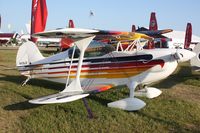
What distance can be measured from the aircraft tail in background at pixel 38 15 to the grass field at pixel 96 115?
116 inches

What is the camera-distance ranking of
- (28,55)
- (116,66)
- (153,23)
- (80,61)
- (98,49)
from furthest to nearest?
(153,23) < (28,55) < (98,49) < (116,66) < (80,61)

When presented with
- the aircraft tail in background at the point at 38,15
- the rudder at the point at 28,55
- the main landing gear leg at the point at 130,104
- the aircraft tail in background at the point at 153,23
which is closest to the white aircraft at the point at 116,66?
the main landing gear leg at the point at 130,104

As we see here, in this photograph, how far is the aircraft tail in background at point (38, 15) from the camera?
1085 centimetres

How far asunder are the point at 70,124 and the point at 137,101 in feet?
5.97

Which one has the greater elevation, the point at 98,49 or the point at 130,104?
the point at 98,49

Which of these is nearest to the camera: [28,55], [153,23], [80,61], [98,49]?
[80,61]

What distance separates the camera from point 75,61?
8133 millimetres

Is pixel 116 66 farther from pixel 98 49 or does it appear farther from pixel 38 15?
pixel 38 15

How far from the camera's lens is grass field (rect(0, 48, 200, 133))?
19.2ft

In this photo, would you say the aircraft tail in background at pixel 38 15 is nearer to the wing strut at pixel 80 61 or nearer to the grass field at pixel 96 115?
the grass field at pixel 96 115

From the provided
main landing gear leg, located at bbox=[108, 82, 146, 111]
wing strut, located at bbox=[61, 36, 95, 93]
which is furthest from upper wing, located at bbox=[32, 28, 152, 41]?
main landing gear leg, located at bbox=[108, 82, 146, 111]

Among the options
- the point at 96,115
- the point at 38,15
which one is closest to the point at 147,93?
the point at 96,115

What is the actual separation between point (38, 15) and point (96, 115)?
19.5 feet

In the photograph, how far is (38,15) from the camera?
1103 cm
